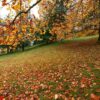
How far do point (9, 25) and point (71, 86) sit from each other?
3.09 metres

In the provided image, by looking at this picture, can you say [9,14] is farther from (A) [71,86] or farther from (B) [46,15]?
(B) [46,15]

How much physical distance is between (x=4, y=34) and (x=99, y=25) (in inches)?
770

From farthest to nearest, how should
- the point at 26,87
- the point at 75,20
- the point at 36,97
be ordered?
1. the point at 75,20
2. the point at 26,87
3. the point at 36,97

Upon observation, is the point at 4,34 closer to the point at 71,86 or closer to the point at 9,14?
the point at 9,14

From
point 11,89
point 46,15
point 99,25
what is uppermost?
point 46,15

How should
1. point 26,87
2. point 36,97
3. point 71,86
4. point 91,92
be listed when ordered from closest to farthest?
1. point 91,92
2. point 36,97
3. point 71,86
4. point 26,87

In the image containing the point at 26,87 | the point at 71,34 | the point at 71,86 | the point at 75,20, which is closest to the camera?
the point at 71,86

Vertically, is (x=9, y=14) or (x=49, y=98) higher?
(x=9, y=14)

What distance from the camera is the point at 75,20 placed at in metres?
24.2

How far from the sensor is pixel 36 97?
7.29 m

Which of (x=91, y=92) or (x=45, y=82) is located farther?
(x=45, y=82)

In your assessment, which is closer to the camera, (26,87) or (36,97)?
(36,97)

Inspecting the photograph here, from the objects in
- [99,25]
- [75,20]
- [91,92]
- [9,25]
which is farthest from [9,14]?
[99,25]

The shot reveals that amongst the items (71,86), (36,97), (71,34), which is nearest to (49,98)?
(36,97)
